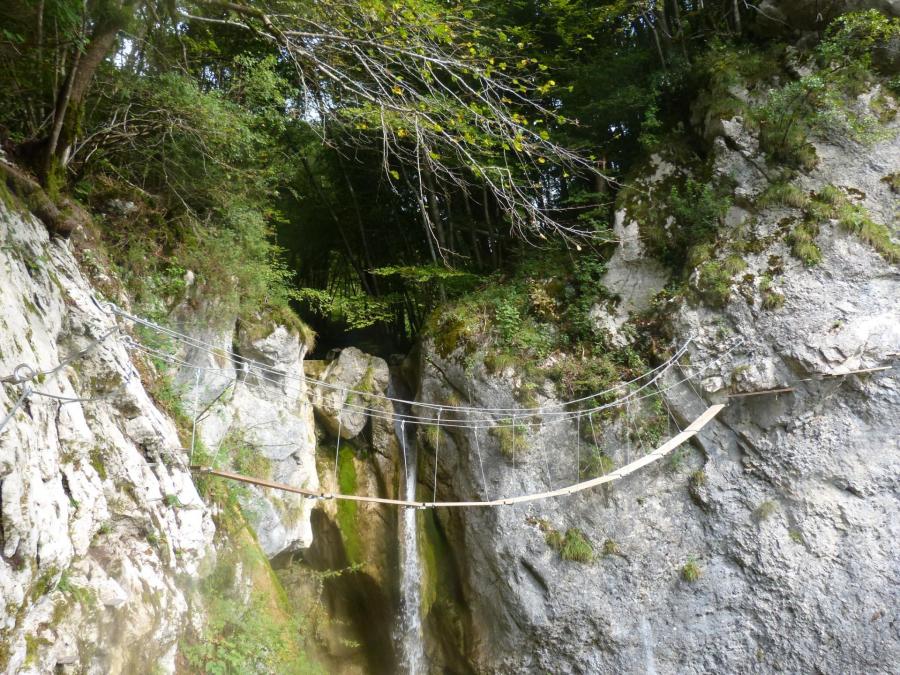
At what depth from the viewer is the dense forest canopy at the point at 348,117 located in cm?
347

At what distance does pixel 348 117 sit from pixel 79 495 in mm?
3703

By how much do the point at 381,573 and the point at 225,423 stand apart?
282 cm

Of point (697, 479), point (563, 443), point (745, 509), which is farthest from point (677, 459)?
point (563, 443)

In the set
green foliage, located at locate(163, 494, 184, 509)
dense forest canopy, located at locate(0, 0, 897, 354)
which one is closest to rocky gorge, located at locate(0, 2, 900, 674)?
green foliage, located at locate(163, 494, 184, 509)

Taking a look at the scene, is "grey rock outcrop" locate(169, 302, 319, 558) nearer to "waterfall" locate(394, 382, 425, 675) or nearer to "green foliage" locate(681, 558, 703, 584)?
"waterfall" locate(394, 382, 425, 675)

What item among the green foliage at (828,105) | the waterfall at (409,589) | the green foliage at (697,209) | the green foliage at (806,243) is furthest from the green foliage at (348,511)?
the green foliage at (828,105)

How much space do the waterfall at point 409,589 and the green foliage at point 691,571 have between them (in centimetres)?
298

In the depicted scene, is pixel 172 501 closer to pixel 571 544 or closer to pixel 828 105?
pixel 571 544

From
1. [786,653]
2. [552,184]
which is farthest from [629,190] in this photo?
[786,653]

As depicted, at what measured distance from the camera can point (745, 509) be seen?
576 centimetres

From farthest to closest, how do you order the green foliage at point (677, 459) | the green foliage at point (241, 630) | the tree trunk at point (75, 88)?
the green foliage at point (677, 459) < the green foliage at point (241, 630) < the tree trunk at point (75, 88)

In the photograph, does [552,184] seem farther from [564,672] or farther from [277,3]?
[564,672]

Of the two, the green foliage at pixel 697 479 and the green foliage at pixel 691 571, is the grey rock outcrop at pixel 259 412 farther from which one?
the green foliage at pixel 697 479

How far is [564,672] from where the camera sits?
5859 millimetres
